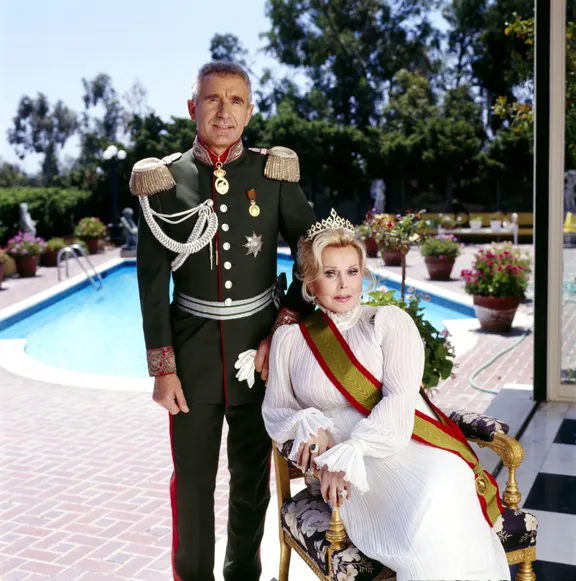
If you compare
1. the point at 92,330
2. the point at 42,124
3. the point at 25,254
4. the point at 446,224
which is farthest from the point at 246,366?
the point at 42,124

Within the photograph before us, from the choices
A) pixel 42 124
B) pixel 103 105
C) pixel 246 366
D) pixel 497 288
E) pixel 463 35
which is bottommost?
pixel 497 288

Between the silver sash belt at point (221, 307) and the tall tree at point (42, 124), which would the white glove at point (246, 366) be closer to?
the silver sash belt at point (221, 307)

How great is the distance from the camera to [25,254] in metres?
13.3

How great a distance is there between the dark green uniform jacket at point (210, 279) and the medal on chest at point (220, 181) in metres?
0.01

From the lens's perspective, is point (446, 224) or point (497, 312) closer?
point (497, 312)

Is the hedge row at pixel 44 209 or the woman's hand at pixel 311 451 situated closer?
the woman's hand at pixel 311 451

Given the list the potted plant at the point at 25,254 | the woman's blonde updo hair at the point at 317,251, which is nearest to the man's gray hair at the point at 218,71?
the woman's blonde updo hair at the point at 317,251

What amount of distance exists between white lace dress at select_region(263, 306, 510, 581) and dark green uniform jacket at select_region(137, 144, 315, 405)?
16 centimetres

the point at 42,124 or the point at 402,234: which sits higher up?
the point at 42,124

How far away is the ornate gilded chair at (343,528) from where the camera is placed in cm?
190

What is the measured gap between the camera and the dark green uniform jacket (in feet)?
7.01

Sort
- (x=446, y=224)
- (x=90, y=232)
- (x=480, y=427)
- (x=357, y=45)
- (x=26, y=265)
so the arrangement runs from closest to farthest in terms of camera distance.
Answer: (x=480, y=427) < (x=26, y=265) < (x=90, y=232) < (x=446, y=224) < (x=357, y=45)

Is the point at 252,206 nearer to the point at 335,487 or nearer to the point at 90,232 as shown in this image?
the point at 335,487

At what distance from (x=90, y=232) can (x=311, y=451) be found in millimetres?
16328
